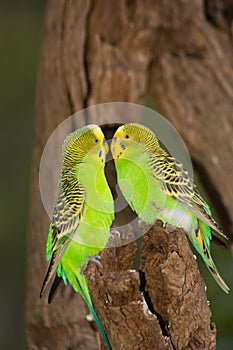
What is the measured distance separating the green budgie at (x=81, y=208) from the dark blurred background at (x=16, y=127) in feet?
8.12

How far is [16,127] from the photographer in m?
4.08

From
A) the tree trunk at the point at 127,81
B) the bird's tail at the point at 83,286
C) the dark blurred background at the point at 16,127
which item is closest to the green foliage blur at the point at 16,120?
the dark blurred background at the point at 16,127

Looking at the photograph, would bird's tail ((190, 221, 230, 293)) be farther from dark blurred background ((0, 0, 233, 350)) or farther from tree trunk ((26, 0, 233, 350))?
dark blurred background ((0, 0, 233, 350))

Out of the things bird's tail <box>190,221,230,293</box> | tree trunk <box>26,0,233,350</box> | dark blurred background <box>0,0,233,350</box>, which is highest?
bird's tail <box>190,221,230,293</box>

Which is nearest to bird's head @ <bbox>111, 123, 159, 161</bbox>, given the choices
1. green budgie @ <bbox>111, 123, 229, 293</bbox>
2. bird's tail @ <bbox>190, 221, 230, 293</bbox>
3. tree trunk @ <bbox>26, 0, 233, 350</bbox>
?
green budgie @ <bbox>111, 123, 229, 293</bbox>

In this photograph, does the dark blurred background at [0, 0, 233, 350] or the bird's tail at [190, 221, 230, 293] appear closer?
the bird's tail at [190, 221, 230, 293]

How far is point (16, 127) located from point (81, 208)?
2797mm

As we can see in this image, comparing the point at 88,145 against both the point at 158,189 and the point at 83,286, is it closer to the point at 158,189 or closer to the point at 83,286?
the point at 158,189

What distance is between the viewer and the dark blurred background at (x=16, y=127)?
3.92 m

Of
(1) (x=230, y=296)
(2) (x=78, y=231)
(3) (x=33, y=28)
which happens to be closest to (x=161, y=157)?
(2) (x=78, y=231)

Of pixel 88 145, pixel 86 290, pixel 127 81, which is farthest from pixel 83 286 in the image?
pixel 127 81

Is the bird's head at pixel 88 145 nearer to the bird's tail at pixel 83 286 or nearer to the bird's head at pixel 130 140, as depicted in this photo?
the bird's head at pixel 130 140

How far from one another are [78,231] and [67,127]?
103 centimetres

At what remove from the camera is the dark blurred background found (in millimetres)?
3917
